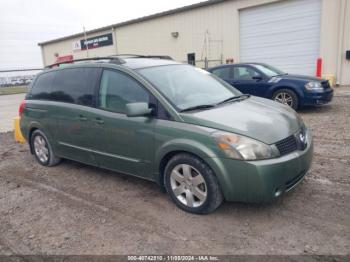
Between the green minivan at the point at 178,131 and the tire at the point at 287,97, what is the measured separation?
4.55m

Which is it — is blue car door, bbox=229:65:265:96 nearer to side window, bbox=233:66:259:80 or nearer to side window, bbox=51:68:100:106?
side window, bbox=233:66:259:80

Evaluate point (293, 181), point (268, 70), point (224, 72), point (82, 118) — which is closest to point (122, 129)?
point (82, 118)

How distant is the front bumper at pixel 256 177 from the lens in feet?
9.37

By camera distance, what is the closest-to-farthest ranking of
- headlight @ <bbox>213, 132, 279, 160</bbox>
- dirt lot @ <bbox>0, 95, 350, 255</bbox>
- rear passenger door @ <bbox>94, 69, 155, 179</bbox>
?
dirt lot @ <bbox>0, 95, 350, 255</bbox>
headlight @ <bbox>213, 132, 279, 160</bbox>
rear passenger door @ <bbox>94, 69, 155, 179</bbox>

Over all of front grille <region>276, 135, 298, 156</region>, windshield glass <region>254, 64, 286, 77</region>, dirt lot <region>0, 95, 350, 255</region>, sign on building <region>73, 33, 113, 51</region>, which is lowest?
dirt lot <region>0, 95, 350, 255</region>

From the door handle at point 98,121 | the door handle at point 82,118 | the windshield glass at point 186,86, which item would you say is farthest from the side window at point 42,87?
the windshield glass at point 186,86

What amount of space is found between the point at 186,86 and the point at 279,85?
17.3 feet

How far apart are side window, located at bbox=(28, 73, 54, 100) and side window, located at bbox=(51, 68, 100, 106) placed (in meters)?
0.18

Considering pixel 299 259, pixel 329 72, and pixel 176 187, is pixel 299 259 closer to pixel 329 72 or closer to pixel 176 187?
pixel 176 187

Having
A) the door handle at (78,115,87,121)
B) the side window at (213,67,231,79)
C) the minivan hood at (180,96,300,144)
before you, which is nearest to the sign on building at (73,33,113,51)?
the side window at (213,67,231,79)

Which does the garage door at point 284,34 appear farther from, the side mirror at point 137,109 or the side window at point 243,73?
the side mirror at point 137,109

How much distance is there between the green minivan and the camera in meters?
2.95

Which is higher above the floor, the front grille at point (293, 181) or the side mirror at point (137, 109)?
the side mirror at point (137, 109)

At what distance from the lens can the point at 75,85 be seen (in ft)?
14.5
